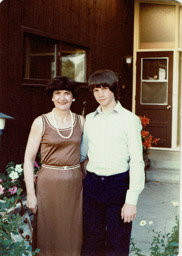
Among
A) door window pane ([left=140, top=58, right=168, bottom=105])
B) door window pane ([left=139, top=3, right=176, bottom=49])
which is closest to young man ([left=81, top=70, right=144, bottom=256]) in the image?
door window pane ([left=140, top=58, right=168, bottom=105])

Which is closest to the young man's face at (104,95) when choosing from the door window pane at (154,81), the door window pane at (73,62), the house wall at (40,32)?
the house wall at (40,32)

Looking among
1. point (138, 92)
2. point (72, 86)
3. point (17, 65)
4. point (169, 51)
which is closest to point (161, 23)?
point (169, 51)

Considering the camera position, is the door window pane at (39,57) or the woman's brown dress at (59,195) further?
the door window pane at (39,57)

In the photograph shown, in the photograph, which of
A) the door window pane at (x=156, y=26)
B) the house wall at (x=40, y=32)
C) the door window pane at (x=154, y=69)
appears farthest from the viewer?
the door window pane at (x=154, y=69)

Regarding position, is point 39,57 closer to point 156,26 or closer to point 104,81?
point 104,81

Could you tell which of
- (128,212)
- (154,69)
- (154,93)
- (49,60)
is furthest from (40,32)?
(154,93)

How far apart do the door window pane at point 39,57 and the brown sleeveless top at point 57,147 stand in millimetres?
2522

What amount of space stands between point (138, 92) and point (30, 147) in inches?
236

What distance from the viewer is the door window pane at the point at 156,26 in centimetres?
792

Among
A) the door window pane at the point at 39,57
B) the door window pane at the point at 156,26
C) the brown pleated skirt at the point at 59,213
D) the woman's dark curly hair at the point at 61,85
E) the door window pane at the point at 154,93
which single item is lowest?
the brown pleated skirt at the point at 59,213

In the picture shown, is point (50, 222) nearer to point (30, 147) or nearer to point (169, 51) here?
point (30, 147)

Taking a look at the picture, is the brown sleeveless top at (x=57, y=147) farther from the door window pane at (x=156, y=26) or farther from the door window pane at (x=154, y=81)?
the door window pane at (x=156, y=26)

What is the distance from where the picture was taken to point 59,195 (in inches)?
103

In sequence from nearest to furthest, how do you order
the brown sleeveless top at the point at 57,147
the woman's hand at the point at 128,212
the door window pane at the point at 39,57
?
the woman's hand at the point at 128,212, the brown sleeveless top at the point at 57,147, the door window pane at the point at 39,57
